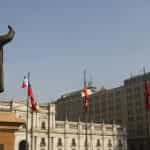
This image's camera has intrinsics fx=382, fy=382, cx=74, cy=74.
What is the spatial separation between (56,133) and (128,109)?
30.3 m

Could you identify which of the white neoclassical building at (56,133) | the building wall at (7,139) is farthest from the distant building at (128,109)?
the building wall at (7,139)

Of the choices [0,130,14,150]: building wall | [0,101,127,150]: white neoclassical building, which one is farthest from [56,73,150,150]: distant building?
[0,130,14,150]: building wall

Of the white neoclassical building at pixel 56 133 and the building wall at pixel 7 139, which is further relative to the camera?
the white neoclassical building at pixel 56 133

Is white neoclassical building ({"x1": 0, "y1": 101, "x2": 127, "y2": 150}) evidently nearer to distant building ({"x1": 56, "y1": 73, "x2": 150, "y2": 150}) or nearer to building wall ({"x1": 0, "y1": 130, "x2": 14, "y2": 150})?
distant building ({"x1": 56, "y1": 73, "x2": 150, "y2": 150})

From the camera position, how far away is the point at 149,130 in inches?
3575

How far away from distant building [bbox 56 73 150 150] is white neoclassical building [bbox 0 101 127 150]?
1131 cm

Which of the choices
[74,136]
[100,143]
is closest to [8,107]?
[74,136]

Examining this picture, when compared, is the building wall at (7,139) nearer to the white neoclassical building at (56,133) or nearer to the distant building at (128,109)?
the white neoclassical building at (56,133)

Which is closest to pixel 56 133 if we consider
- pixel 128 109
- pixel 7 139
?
pixel 128 109

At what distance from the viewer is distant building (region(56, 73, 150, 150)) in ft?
313

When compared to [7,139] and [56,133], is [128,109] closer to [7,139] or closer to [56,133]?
[56,133]

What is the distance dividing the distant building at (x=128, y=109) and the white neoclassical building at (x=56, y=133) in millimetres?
11308

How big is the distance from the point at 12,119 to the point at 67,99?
358ft

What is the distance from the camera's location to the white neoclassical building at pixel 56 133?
226 feet
